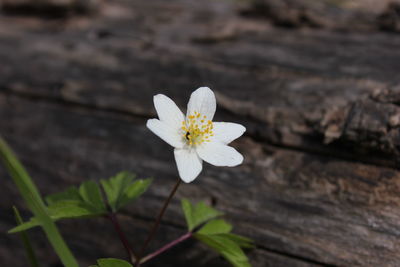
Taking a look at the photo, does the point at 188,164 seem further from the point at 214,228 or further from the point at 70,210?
the point at 70,210

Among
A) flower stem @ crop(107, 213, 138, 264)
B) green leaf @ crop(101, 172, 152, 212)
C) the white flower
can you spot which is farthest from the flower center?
flower stem @ crop(107, 213, 138, 264)

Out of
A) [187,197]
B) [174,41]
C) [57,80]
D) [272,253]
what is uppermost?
[174,41]

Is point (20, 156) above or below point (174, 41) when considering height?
below

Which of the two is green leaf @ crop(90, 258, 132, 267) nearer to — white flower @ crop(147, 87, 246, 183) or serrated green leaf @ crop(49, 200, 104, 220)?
serrated green leaf @ crop(49, 200, 104, 220)

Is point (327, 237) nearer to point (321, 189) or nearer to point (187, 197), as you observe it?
point (321, 189)

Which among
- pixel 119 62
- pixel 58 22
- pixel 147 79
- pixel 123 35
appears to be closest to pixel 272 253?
pixel 147 79

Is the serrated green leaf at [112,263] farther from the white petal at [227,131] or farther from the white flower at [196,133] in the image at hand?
the white petal at [227,131]
